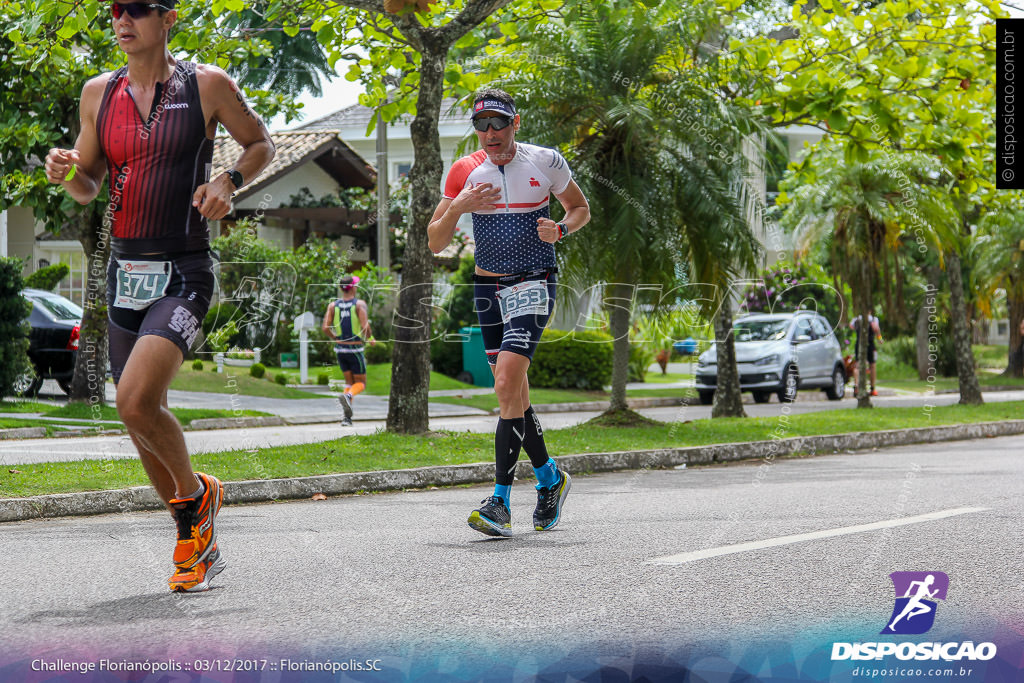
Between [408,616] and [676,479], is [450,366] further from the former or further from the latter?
[408,616]

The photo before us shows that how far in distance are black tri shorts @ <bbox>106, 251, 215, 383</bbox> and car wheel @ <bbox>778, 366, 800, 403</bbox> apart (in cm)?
1936

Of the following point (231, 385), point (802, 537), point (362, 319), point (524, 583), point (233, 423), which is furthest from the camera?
point (231, 385)

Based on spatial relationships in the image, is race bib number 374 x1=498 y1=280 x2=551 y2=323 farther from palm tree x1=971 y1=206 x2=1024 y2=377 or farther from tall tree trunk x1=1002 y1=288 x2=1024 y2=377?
tall tree trunk x1=1002 y1=288 x2=1024 y2=377

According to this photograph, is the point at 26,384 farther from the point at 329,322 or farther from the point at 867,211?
the point at 867,211

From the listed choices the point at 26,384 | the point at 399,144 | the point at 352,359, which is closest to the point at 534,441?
the point at 352,359

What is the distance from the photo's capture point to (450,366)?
84.2 feet

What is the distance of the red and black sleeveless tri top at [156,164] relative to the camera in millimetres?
4512

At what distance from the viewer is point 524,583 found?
485cm

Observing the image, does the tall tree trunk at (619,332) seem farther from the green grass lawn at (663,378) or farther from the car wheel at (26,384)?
the green grass lawn at (663,378)

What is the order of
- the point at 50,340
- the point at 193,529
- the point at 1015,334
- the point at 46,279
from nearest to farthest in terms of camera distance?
the point at 193,529 < the point at 50,340 < the point at 46,279 < the point at 1015,334

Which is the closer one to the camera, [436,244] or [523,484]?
[436,244]

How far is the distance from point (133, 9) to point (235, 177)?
0.73 metres

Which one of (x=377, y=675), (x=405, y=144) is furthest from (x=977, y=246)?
(x=377, y=675)

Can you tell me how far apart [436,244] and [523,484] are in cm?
366
